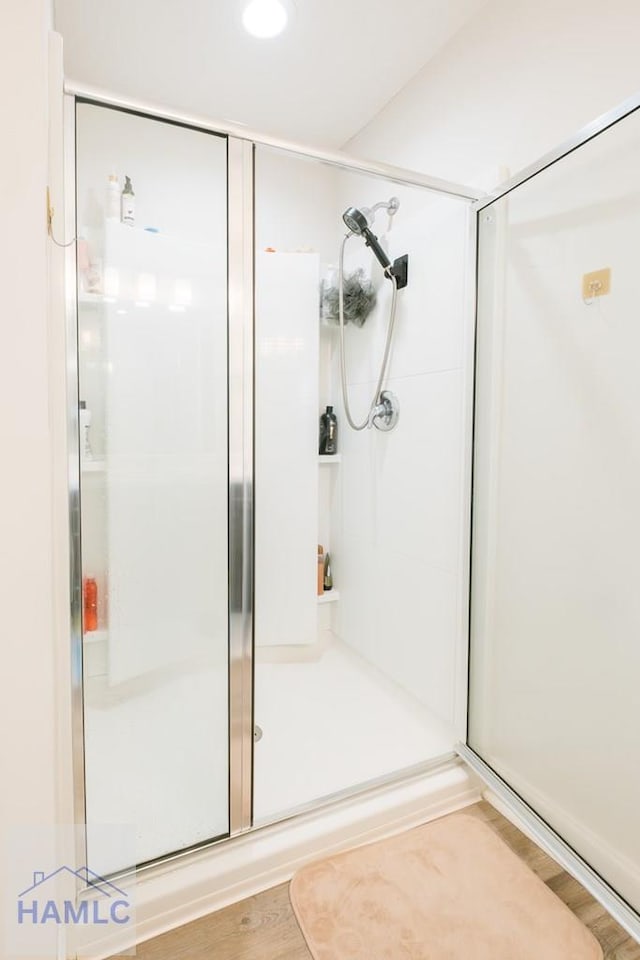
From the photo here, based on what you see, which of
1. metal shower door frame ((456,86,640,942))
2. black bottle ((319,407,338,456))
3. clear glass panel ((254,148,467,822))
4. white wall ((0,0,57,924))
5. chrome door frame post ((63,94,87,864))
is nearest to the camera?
white wall ((0,0,57,924))

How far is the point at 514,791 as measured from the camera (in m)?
1.41

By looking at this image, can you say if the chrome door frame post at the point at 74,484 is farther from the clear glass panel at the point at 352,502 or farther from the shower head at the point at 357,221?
the shower head at the point at 357,221

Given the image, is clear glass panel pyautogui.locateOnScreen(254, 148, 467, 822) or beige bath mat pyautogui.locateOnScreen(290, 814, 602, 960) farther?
clear glass panel pyautogui.locateOnScreen(254, 148, 467, 822)

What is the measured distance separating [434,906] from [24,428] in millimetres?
1327

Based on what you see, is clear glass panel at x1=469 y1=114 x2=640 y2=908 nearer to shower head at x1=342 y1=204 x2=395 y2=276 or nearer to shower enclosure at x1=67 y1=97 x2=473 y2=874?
shower enclosure at x1=67 y1=97 x2=473 y2=874

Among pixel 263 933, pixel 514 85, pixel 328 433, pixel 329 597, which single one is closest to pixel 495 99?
pixel 514 85

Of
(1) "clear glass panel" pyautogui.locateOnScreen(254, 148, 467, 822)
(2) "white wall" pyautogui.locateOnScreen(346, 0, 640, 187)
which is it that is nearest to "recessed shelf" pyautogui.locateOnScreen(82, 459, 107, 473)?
(1) "clear glass panel" pyautogui.locateOnScreen(254, 148, 467, 822)

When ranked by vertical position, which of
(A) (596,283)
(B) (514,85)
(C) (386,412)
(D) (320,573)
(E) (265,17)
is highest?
(E) (265,17)

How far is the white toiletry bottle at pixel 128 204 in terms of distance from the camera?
1.48m

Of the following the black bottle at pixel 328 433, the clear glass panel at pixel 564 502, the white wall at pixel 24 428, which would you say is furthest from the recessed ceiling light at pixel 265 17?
the black bottle at pixel 328 433

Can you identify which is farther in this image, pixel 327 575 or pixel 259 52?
pixel 327 575

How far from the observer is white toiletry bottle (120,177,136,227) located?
1.48m

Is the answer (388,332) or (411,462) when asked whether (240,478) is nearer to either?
(411,462)

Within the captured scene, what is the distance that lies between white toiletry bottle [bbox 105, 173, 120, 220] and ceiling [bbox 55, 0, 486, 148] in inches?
10.8
